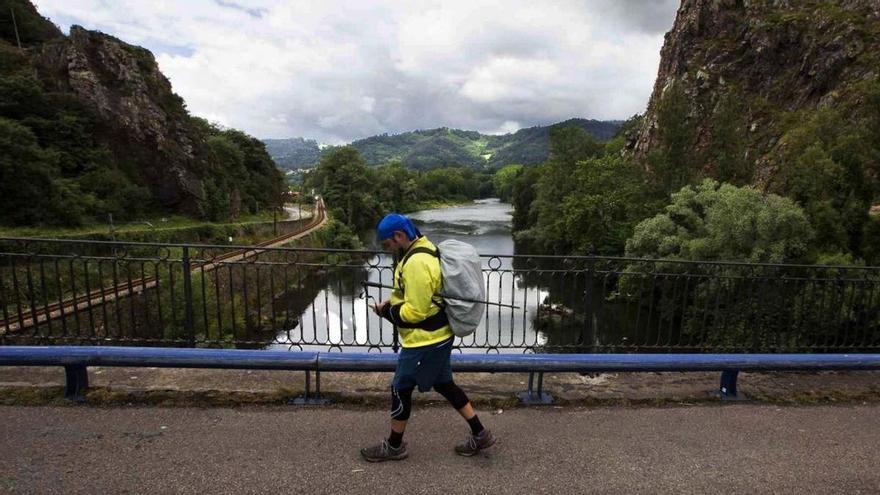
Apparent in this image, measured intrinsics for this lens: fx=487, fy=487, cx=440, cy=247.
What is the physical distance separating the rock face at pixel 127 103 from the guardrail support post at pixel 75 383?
1759 inches

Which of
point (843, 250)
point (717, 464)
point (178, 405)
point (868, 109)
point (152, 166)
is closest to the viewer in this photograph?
point (717, 464)

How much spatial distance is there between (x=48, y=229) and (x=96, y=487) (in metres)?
33.7

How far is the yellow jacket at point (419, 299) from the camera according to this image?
2912 millimetres

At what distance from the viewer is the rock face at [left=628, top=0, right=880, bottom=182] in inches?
1641

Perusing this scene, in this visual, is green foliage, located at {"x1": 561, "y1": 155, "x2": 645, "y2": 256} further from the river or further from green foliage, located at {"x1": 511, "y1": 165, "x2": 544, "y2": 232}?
green foliage, located at {"x1": 511, "y1": 165, "x2": 544, "y2": 232}

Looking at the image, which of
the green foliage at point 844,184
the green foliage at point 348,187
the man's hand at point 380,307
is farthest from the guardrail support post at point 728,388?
the green foliage at point 348,187

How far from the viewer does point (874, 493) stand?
Answer: 9.50 feet

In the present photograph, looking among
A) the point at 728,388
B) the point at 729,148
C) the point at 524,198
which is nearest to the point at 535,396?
the point at 728,388

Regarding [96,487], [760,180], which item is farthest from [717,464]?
[760,180]

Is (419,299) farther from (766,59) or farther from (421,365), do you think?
(766,59)

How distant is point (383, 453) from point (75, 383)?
8.48 ft

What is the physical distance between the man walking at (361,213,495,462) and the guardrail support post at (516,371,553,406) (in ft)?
2.82

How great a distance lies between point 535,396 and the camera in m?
4.04

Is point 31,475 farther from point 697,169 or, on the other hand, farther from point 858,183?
point 697,169
